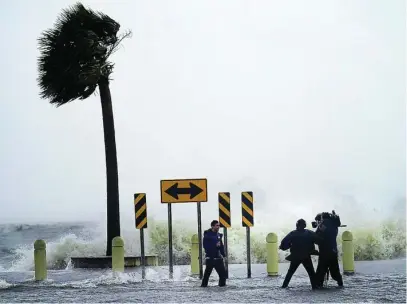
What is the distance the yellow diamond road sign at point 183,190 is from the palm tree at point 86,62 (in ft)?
28.8

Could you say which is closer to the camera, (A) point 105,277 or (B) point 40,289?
(B) point 40,289

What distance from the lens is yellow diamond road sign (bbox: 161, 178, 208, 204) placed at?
2683 centimetres

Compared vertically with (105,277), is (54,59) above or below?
above

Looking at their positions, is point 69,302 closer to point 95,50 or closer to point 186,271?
point 186,271

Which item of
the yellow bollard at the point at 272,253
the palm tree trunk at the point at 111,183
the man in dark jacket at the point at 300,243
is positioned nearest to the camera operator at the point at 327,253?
the man in dark jacket at the point at 300,243

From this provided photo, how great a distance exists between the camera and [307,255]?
24.0 meters

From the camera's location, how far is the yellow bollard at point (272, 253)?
28594 millimetres

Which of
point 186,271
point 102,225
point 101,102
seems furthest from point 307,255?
point 102,225

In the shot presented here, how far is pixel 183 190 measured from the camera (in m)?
26.9

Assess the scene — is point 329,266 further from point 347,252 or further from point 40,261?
point 40,261

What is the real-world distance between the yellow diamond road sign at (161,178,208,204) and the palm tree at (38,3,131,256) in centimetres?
878

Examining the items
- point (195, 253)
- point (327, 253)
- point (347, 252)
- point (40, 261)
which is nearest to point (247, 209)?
point (195, 253)

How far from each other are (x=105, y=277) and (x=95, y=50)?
9.86m

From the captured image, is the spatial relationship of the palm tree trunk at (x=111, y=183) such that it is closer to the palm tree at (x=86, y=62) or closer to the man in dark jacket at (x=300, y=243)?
the palm tree at (x=86, y=62)
